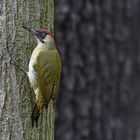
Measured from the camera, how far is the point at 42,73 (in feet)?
13.1

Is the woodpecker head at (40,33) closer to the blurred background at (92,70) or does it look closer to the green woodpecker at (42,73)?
the green woodpecker at (42,73)

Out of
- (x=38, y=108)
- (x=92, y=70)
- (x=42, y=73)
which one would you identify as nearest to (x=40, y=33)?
(x=42, y=73)

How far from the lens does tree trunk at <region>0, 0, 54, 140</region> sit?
394 cm

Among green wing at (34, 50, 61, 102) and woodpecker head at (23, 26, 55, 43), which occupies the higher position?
woodpecker head at (23, 26, 55, 43)

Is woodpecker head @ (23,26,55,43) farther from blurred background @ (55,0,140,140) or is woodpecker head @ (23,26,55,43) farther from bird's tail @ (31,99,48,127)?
blurred background @ (55,0,140,140)

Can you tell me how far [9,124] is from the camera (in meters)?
3.94

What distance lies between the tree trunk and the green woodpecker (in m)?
0.05

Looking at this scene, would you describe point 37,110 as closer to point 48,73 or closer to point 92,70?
point 48,73

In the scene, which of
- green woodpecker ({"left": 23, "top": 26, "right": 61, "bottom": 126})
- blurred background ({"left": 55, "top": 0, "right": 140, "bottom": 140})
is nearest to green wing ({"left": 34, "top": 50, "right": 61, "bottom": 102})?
green woodpecker ({"left": 23, "top": 26, "right": 61, "bottom": 126})

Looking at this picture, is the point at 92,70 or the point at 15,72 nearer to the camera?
the point at 15,72

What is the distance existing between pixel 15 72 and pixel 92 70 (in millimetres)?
2557

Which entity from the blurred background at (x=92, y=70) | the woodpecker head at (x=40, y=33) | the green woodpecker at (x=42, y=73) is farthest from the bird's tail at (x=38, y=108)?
the blurred background at (x=92, y=70)

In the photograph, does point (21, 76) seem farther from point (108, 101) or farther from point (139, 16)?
point (139, 16)

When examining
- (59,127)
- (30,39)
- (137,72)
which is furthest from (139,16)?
(30,39)
